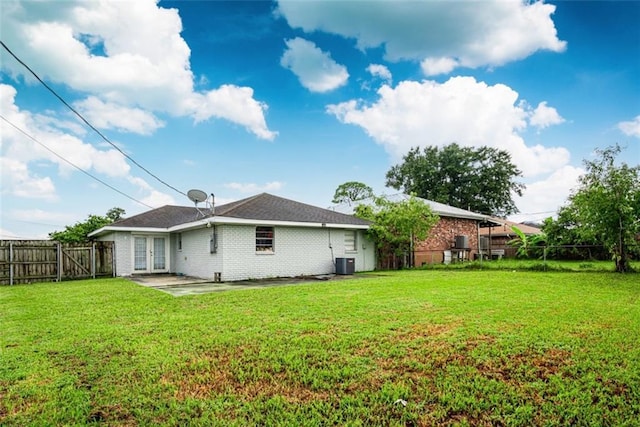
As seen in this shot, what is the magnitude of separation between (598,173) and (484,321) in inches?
435

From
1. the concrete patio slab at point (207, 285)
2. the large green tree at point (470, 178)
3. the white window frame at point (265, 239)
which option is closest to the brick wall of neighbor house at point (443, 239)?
the white window frame at point (265, 239)

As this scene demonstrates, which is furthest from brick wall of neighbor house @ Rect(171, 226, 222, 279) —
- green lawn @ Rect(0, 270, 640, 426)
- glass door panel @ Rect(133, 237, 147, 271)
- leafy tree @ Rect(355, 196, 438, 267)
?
leafy tree @ Rect(355, 196, 438, 267)

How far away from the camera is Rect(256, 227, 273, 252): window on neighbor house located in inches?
575

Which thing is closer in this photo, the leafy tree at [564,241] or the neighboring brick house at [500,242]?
the leafy tree at [564,241]

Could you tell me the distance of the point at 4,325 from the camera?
6316mm

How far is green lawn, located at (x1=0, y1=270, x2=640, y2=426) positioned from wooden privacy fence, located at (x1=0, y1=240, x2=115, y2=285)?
960 centimetres

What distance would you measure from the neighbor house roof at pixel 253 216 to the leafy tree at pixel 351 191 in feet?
83.0

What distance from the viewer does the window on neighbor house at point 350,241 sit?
1758cm

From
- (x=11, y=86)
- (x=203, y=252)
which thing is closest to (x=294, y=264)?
(x=203, y=252)

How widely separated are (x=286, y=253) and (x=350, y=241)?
386 cm

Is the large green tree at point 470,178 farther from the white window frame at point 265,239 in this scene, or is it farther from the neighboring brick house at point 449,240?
the white window frame at point 265,239

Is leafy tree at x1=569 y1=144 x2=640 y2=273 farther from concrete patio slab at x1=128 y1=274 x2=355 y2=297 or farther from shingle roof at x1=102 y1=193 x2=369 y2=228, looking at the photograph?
concrete patio slab at x1=128 y1=274 x2=355 y2=297

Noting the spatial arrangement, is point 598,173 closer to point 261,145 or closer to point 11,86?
point 261,145

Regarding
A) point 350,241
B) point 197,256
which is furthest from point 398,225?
point 197,256
